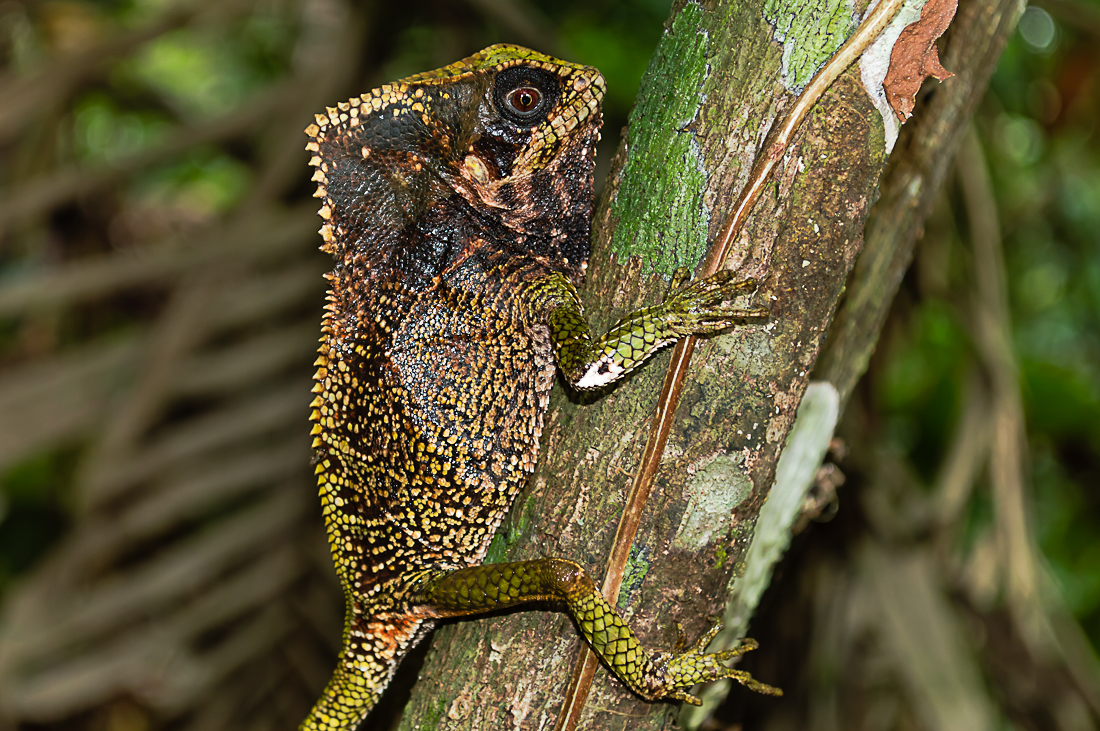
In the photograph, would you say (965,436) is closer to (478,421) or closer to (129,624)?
(478,421)

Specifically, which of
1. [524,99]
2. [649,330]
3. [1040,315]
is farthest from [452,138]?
[1040,315]

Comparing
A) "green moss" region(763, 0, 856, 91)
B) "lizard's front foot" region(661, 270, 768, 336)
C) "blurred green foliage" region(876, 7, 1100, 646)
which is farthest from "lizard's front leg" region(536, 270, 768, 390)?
"blurred green foliage" region(876, 7, 1100, 646)

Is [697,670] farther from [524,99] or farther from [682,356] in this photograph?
[524,99]

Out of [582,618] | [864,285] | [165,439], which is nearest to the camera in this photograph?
[582,618]

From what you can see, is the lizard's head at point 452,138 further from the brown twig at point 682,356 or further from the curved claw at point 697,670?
the curved claw at point 697,670

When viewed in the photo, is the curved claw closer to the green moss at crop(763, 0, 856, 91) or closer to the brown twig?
the brown twig

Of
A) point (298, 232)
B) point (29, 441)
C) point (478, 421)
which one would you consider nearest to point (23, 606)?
point (29, 441)
